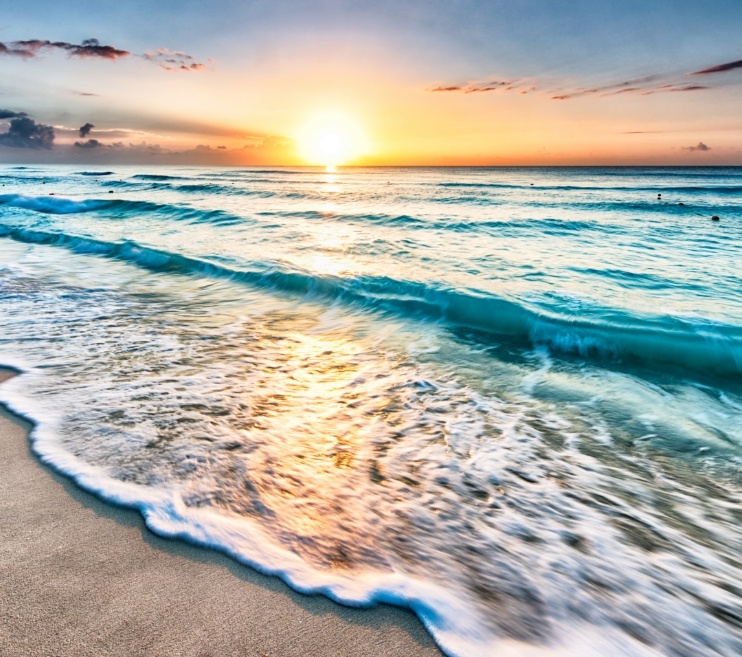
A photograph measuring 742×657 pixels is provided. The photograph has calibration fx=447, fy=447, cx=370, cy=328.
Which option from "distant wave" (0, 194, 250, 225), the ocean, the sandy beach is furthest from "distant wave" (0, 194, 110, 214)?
the sandy beach

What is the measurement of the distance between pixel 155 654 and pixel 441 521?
65.0 inches

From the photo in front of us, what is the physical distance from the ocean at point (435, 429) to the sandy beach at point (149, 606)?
0.36 feet

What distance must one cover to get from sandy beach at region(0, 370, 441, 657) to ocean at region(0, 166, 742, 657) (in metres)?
0.11

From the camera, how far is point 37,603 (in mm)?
2064

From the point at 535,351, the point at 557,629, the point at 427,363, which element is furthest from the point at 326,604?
the point at 535,351

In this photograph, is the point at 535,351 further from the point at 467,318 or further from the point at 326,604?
the point at 326,604

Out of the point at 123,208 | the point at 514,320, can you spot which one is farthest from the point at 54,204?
the point at 514,320

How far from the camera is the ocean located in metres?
2.37

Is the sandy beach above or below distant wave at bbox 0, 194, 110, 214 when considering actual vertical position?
below

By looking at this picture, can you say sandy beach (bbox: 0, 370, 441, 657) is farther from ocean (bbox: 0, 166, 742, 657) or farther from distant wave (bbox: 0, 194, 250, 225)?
distant wave (bbox: 0, 194, 250, 225)

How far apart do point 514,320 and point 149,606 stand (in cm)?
609

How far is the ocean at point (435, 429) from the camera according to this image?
237cm

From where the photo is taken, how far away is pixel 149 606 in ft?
6.86

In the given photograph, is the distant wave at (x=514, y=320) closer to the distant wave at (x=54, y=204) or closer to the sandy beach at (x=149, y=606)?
the sandy beach at (x=149, y=606)
